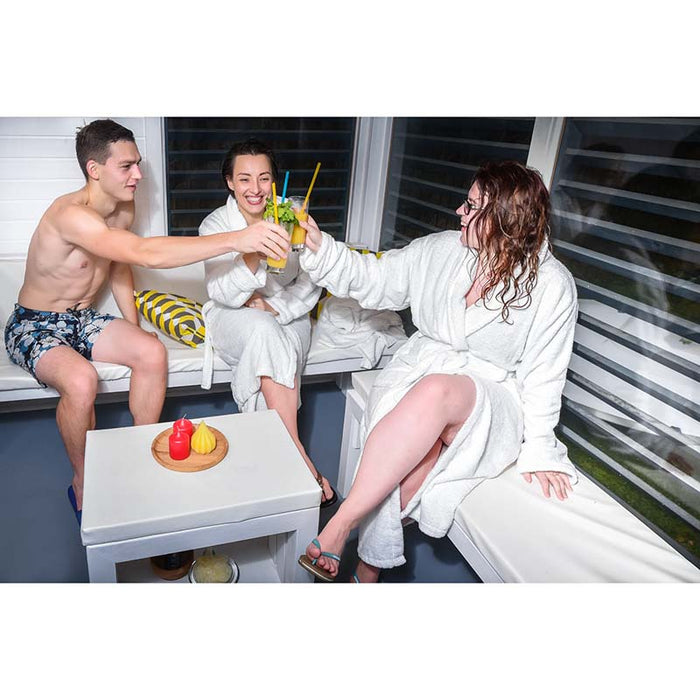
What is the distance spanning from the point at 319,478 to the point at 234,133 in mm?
1031

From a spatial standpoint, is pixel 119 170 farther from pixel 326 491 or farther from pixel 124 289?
pixel 326 491

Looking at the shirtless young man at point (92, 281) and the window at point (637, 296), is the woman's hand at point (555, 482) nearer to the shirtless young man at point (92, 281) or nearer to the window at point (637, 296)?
the window at point (637, 296)

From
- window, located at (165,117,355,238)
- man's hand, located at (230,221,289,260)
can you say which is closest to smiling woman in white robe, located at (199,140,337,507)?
window, located at (165,117,355,238)

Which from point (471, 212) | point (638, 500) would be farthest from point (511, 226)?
point (638, 500)

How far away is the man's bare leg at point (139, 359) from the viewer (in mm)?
1510

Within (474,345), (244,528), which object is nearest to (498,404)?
(474,345)

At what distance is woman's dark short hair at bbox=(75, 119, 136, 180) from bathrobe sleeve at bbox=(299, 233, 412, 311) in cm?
49

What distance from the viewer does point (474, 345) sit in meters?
1.27

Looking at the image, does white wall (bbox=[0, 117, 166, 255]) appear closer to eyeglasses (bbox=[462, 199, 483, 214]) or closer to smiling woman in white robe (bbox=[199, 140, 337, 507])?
smiling woman in white robe (bbox=[199, 140, 337, 507])

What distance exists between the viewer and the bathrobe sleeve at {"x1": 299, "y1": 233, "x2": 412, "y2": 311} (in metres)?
1.38

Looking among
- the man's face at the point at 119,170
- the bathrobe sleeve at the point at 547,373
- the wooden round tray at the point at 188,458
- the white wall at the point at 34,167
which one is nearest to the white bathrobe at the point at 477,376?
the bathrobe sleeve at the point at 547,373

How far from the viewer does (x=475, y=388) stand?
1.20 metres

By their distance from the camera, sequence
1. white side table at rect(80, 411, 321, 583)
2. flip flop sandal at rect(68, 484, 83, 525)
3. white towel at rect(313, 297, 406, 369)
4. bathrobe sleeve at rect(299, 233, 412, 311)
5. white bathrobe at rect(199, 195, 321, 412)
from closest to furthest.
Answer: white side table at rect(80, 411, 321, 583) → flip flop sandal at rect(68, 484, 83, 525) → bathrobe sleeve at rect(299, 233, 412, 311) → white bathrobe at rect(199, 195, 321, 412) → white towel at rect(313, 297, 406, 369)
